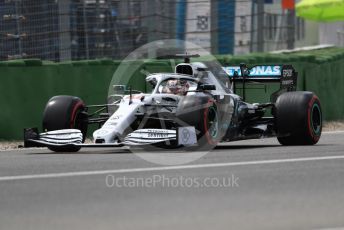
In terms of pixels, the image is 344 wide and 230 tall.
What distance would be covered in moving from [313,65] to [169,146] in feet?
25.7

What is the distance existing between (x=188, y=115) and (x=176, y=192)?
401cm

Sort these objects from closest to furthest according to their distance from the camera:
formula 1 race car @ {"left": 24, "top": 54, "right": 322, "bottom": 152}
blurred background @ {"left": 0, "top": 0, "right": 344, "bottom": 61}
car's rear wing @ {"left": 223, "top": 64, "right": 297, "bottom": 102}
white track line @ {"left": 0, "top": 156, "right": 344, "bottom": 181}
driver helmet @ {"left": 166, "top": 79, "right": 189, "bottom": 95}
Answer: white track line @ {"left": 0, "top": 156, "right": 344, "bottom": 181} → formula 1 race car @ {"left": 24, "top": 54, "right": 322, "bottom": 152} → driver helmet @ {"left": 166, "top": 79, "right": 189, "bottom": 95} → car's rear wing @ {"left": 223, "top": 64, "right": 297, "bottom": 102} → blurred background @ {"left": 0, "top": 0, "right": 344, "bottom": 61}

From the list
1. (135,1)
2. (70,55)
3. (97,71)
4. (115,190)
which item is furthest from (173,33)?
(115,190)

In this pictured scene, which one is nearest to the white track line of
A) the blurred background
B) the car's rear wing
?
the car's rear wing

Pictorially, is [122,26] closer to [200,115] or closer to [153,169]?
[200,115]

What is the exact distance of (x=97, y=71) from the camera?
54.8ft

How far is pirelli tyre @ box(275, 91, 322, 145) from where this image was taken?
13.6 m

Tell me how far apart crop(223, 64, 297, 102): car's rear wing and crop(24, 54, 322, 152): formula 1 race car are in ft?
0.05

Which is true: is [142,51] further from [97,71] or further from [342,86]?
[342,86]

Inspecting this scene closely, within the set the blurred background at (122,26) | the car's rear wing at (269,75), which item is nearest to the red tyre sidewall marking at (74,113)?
the car's rear wing at (269,75)

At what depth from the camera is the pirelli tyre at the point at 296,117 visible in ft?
44.5

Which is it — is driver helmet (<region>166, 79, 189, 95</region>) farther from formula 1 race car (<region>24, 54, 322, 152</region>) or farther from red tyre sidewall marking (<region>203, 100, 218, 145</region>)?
red tyre sidewall marking (<region>203, 100, 218, 145</region>)

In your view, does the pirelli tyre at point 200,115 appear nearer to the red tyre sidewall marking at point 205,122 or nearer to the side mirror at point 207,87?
the red tyre sidewall marking at point 205,122

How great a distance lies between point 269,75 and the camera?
15.1m
